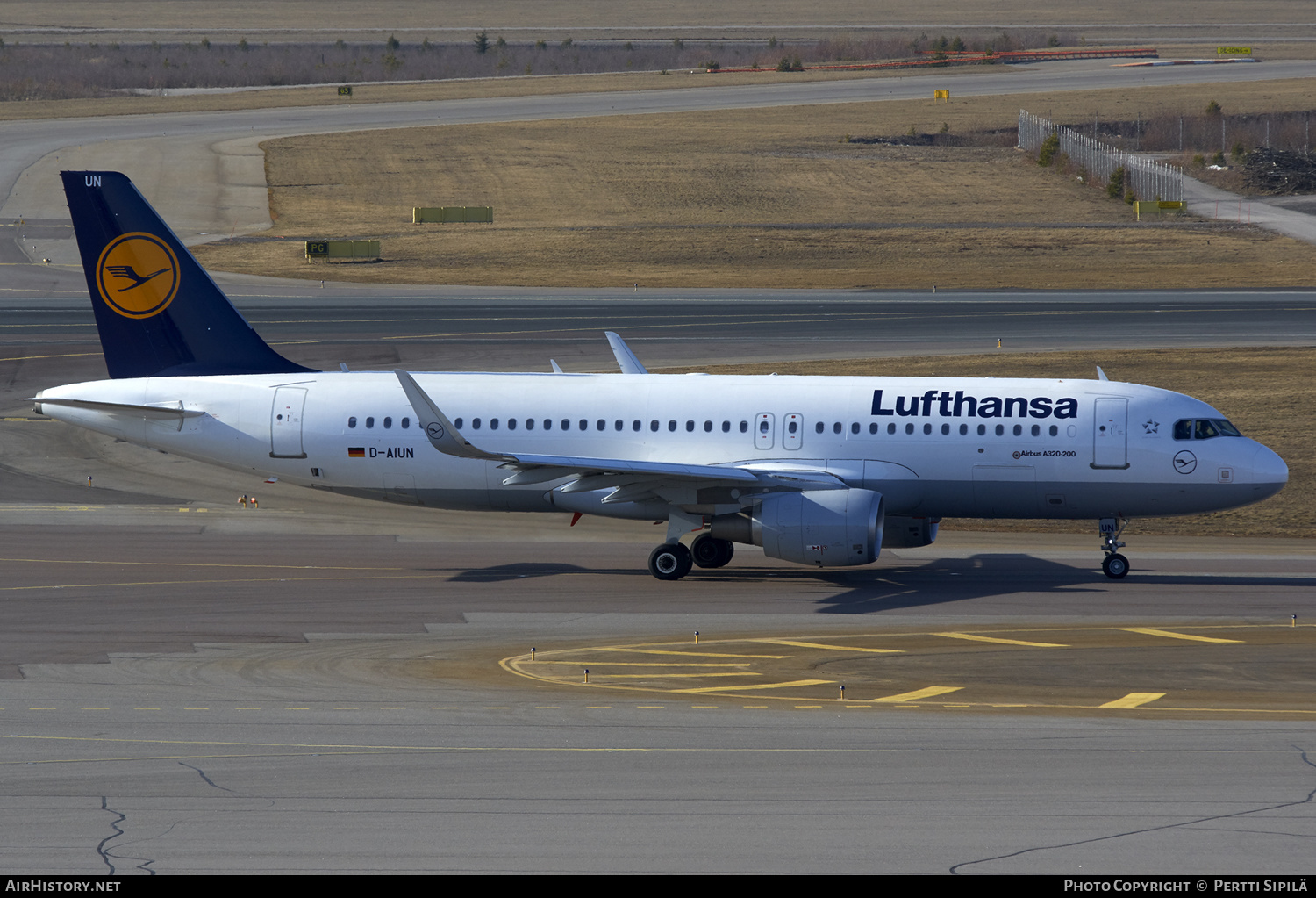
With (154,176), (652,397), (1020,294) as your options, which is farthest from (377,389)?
(154,176)

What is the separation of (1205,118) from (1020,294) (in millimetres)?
65501

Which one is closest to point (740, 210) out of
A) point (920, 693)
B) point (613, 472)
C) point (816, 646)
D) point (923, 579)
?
point (923, 579)

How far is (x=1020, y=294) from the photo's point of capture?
69.9 metres

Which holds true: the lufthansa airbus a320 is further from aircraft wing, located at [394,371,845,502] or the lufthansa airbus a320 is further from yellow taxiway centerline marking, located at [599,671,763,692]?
yellow taxiway centerline marking, located at [599,671,763,692]

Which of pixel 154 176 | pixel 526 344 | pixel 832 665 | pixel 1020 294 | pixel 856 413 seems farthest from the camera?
pixel 154 176

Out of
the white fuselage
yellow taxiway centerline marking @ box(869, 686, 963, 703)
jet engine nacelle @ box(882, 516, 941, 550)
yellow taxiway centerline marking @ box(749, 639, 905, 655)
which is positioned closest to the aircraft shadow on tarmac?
jet engine nacelle @ box(882, 516, 941, 550)

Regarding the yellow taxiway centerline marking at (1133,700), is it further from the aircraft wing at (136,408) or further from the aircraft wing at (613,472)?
the aircraft wing at (136,408)

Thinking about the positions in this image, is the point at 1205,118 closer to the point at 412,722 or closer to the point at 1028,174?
the point at 1028,174

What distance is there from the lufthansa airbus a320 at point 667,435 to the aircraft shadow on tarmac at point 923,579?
0.81 m

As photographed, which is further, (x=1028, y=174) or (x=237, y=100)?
(x=237, y=100)

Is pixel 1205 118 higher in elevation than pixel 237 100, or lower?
lower

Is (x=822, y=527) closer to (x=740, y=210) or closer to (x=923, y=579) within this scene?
(x=923, y=579)

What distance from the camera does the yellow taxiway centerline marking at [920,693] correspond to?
23.6 m

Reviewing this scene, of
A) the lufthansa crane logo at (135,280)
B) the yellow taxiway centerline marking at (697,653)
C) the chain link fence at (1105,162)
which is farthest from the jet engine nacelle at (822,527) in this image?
the chain link fence at (1105,162)
